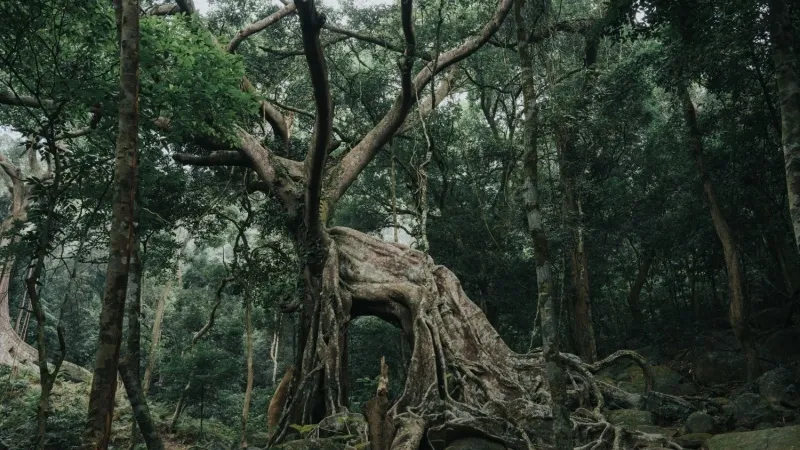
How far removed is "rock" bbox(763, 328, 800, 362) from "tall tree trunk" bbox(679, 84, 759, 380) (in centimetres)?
313

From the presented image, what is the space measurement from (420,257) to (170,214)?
660cm

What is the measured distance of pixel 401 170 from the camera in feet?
64.0

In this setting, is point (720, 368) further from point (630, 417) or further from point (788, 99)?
point (788, 99)

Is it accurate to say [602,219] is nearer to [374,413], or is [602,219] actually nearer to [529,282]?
[529,282]

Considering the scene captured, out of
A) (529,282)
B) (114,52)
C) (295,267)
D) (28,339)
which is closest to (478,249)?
(529,282)

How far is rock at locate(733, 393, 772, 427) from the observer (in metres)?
7.85

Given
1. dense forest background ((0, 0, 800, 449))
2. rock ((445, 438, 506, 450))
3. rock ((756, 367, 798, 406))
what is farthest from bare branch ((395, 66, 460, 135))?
rock ((445, 438, 506, 450))

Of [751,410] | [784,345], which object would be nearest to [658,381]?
[784,345]

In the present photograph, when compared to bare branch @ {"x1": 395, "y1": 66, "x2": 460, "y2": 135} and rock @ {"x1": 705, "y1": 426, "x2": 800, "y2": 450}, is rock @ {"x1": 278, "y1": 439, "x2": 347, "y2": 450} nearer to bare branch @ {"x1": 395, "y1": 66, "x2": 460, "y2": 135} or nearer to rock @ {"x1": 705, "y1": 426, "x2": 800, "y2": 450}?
rock @ {"x1": 705, "y1": 426, "x2": 800, "y2": 450}

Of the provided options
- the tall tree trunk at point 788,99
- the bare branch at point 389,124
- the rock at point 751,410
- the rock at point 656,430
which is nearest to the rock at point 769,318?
the rock at point 751,410

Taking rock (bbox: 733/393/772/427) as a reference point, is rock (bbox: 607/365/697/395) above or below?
above

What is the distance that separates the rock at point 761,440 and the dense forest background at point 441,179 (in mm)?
543

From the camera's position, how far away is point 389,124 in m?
11.3

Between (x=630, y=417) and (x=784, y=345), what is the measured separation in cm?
814
